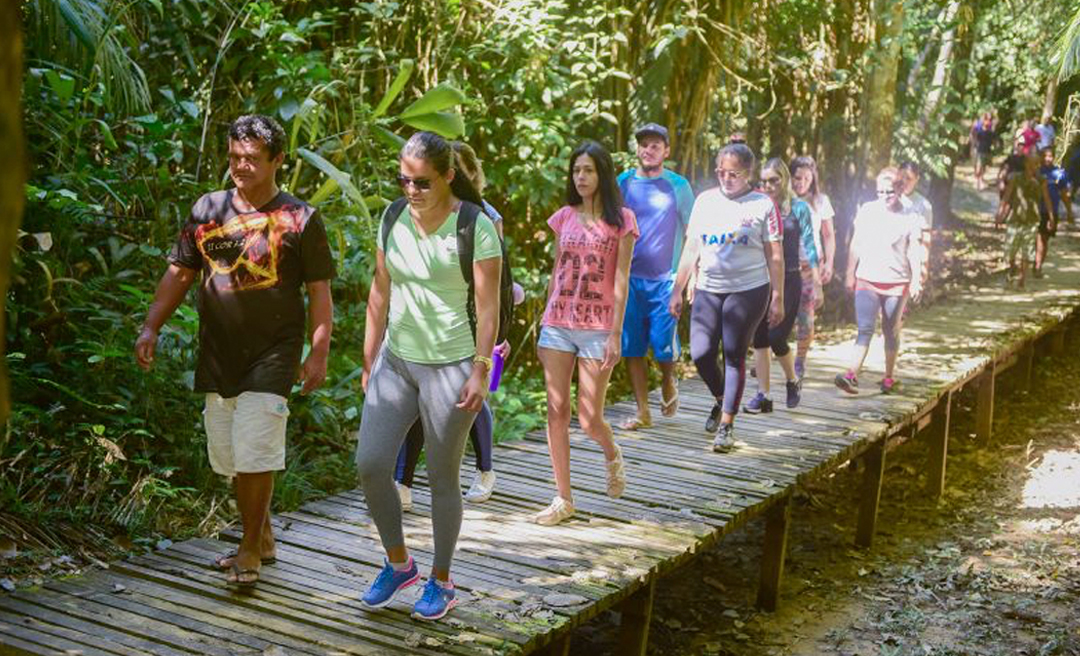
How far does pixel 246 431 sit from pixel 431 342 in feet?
2.58

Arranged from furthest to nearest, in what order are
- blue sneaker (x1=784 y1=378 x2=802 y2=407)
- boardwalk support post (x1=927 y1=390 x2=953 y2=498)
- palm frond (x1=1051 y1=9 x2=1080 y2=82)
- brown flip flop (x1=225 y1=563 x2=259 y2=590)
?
boardwalk support post (x1=927 y1=390 x2=953 y2=498), blue sneaker (x1=784 y1=378 x2=802 y2=407), palm frond (x1=1051 y1=9 x2=1080 y2=82), brown flip flop (x1=225 y1=563 x2=259 y2=590)

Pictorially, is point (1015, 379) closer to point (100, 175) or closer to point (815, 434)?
point (815, 434)

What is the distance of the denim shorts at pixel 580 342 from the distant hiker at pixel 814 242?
2.95 m

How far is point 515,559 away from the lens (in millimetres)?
5145

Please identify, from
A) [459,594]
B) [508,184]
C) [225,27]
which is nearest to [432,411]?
[459,594]

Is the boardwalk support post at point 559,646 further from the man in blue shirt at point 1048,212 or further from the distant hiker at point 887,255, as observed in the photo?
the man in blue shirt at point 1048,212

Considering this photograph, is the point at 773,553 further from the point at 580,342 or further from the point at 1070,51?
the point at 1070,51

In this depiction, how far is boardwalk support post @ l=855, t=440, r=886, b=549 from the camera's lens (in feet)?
27.2

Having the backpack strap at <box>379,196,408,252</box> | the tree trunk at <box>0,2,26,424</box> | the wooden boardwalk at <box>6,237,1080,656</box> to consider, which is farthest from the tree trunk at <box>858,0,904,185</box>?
the tree trunk at <box>0,2,26,424</box>

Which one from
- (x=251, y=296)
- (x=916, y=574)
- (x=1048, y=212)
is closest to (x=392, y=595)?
(x=251, y=296)

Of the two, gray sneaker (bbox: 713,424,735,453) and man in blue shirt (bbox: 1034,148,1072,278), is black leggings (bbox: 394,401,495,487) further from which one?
man in blue shirt (bbox: 1034,148,1072,278)

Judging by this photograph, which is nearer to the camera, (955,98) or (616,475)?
(616,475)

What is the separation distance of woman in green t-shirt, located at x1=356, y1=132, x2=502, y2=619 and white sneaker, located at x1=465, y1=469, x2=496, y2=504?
5.69 feet

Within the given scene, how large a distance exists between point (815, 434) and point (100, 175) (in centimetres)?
439
